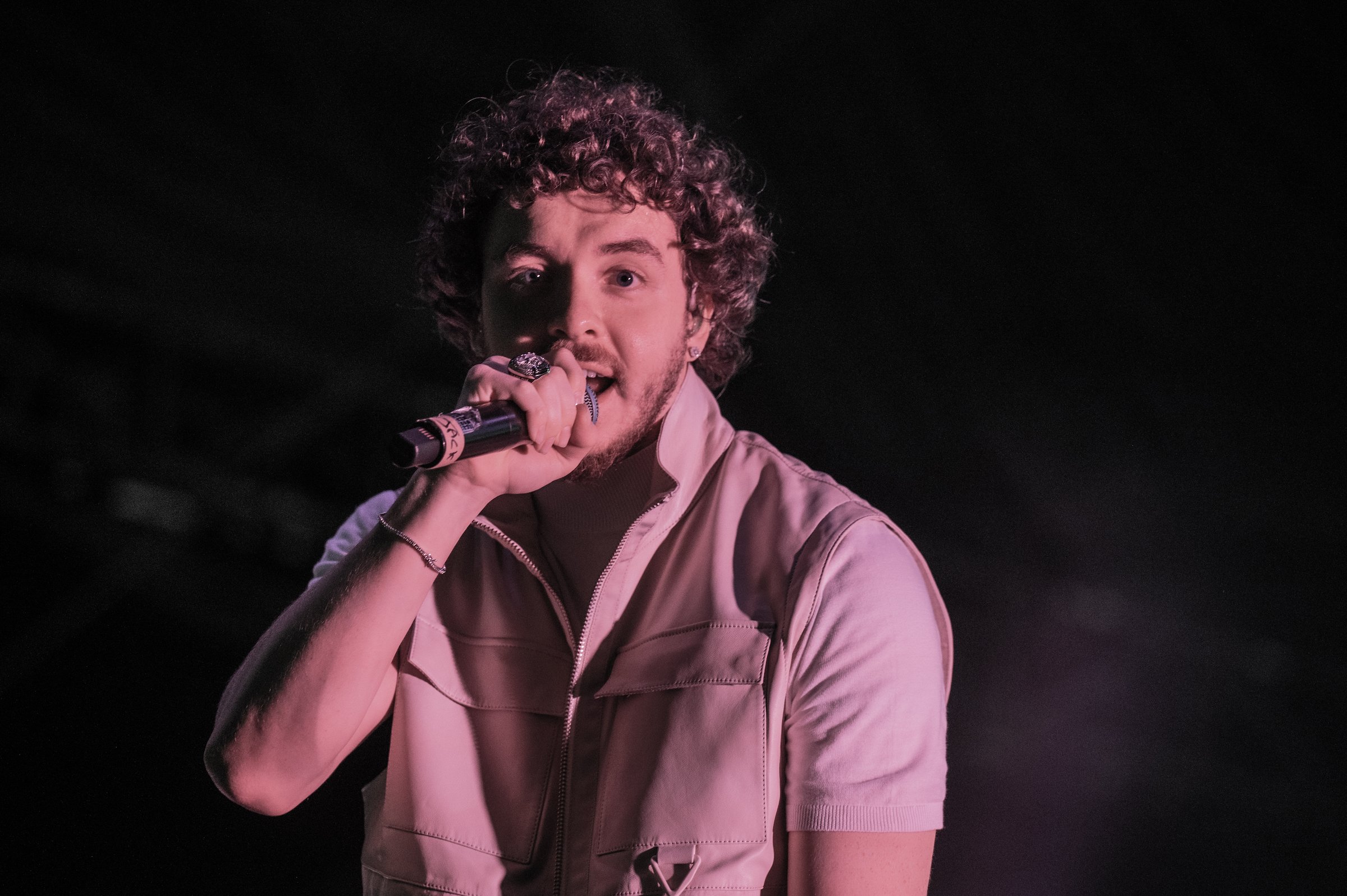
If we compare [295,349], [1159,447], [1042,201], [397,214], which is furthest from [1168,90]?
[295,349]

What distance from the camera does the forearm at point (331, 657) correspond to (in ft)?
4.14

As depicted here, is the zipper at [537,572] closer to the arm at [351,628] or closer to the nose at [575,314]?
the arm at [351,628]

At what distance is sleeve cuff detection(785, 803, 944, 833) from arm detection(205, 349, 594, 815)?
54 cm

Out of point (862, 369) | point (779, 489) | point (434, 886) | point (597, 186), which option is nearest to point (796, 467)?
point (779, 489)

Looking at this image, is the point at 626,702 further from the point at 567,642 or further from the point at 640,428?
the point at 640,428

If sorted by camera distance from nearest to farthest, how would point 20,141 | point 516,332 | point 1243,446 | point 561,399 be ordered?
point 561,399, point 516,332, point 1243,446, point 20,141

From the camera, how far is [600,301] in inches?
57.1

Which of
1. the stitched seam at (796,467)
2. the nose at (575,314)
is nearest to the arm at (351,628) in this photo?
the nose at (575,314)

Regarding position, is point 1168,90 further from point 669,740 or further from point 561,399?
point 669,740

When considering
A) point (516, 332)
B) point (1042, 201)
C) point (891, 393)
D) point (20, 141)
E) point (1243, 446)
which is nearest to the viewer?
point (516, 332)

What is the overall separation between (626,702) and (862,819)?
1.15 ft

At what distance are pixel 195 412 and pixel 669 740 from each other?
77.0 inches

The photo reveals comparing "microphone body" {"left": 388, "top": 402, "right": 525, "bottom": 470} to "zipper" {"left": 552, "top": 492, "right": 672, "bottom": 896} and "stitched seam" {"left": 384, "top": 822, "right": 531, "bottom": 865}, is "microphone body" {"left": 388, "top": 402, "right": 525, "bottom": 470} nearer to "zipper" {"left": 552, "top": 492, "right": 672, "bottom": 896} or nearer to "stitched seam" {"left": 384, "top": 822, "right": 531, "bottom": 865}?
"zipper" {"left": 552, "top": 492, "right": 672, "bottom": 896}

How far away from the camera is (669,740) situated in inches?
50.2
